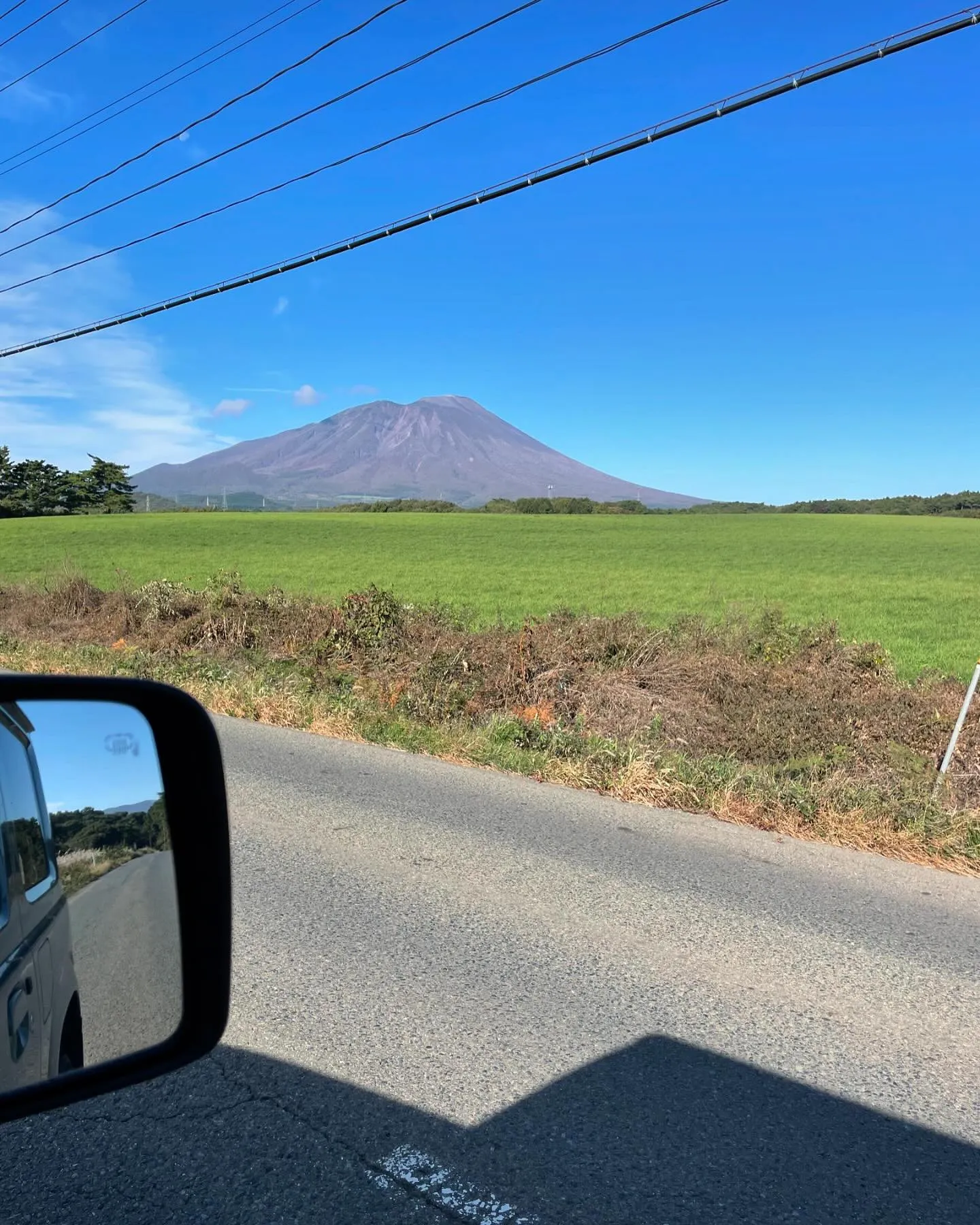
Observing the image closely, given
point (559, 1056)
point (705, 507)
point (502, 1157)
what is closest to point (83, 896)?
point (502, 1157)

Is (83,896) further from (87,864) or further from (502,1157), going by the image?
(502,1157)

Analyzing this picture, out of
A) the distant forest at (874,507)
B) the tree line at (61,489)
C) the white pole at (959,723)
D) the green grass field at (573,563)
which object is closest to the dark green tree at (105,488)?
the tree line at (61,489)

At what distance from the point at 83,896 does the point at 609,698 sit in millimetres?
8401

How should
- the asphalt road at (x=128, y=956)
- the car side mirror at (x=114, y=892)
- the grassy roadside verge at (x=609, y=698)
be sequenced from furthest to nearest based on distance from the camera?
the grassy roadside verge at (x=609, y=698) < the asphalt road at (x=128, y=956) < the car side mirror at (x=114, y=892)

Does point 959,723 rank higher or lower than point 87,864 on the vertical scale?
lower

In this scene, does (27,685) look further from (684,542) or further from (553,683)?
(684,542)

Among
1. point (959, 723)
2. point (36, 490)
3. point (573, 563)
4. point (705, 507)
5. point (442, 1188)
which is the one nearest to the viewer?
point (442, 1188)

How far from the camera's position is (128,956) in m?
1.62

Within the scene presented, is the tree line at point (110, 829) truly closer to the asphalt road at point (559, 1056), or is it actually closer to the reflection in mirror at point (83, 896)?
the reflection in mirror at point (83, 896)

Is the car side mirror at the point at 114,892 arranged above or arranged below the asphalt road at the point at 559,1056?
above

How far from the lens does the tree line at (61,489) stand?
8238cm

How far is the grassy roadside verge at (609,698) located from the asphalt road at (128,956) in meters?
5.30

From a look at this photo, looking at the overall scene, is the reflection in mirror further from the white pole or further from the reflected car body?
the white pole

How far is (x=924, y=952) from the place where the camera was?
14.0 feet
